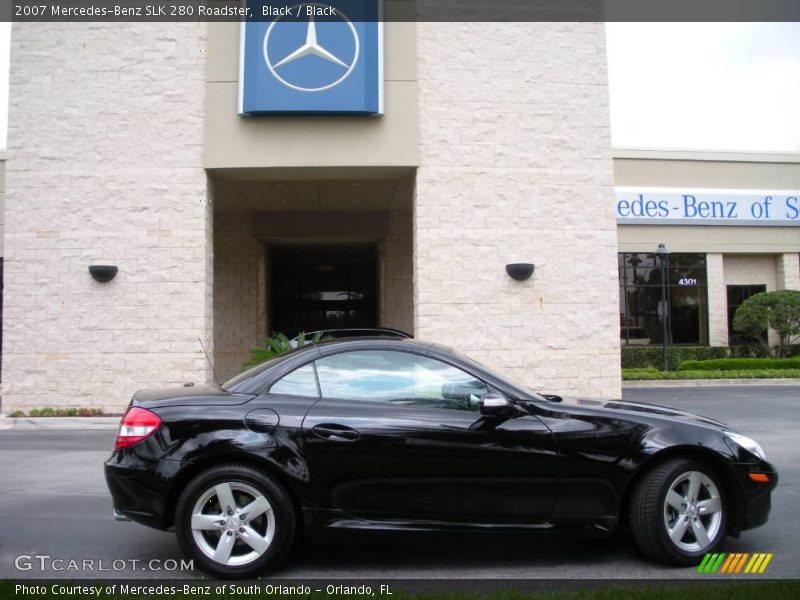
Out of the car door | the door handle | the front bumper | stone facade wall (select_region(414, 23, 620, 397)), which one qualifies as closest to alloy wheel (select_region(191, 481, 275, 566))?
the car door

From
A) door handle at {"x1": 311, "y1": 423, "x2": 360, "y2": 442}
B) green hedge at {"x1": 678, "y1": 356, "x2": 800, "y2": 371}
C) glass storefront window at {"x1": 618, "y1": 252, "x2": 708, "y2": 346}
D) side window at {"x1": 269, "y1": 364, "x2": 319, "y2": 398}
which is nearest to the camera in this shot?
door handle at {"x1": 311, "y1": 423, "x2": 360, "y2": 442}

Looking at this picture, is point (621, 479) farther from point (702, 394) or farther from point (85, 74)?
point (702, 394)

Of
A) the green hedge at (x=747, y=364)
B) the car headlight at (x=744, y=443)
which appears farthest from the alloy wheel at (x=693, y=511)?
the green hedge at (x=747, y=364)

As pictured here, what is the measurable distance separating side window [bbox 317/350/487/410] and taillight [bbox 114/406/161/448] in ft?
3.49

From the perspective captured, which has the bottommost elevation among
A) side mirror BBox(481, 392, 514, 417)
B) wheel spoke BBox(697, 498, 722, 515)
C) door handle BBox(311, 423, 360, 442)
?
wheel spoke BBox(697, 498, 722, 515)

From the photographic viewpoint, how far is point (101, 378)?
1155 cm

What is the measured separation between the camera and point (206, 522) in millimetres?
4230

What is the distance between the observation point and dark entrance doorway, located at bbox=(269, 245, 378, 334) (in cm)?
2023

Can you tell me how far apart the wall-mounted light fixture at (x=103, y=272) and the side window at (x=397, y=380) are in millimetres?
8098

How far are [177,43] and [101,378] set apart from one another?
5.74m

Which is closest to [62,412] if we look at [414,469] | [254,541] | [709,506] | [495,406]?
[254,541]

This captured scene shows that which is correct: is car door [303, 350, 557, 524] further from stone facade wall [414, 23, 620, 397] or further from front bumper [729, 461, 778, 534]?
stone facade wall [414, 23, 620, 397]

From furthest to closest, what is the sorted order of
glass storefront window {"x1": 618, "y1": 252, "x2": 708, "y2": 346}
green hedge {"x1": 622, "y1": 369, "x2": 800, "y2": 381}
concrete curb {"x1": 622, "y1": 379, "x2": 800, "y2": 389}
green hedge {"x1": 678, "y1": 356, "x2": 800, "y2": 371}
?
glass storefront window {"x1": 618, "y1": 252, "x2": 708, "y2": 346} < green hedge {"x1": 678, "y1": 356, "x2": 800, "y2": 371} < green hedge {"x1": 622, "y1": 369, "x2": 800, "y2": 381} < concrete curb {"x1": 622, "y1": 379, "x2": 800, "y2": 389}

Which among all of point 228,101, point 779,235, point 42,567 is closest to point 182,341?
point 228,101
